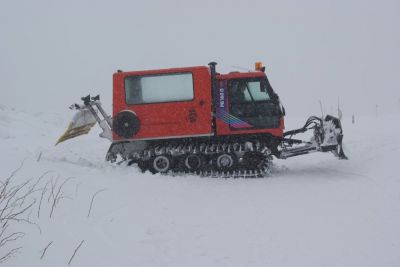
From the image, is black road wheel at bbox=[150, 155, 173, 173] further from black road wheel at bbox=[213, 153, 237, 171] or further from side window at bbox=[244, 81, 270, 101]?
side window at bbox=[244, 81, 270, 101]

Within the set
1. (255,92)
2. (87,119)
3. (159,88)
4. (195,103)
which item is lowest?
(87,119)

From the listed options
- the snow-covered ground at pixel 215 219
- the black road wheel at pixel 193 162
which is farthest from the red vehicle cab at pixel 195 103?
the snow-covered ground at pixel 215 219

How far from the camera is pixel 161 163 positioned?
11250 mm

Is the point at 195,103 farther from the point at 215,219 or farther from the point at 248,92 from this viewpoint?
the point at 215,219

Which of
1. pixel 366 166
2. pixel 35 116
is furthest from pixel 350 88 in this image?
pixel 366 166

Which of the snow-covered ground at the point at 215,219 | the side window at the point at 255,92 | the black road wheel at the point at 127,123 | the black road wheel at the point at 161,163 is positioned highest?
the side window at the point at 255,92

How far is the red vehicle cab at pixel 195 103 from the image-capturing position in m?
11.0

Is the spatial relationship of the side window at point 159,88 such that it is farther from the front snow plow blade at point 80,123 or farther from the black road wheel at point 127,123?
the front snow plow blade at point 80,123

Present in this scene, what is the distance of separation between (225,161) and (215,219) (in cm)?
456

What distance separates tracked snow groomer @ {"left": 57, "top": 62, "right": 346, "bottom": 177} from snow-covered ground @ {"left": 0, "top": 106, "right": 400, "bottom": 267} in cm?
67

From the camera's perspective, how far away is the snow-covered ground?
4.78 metres

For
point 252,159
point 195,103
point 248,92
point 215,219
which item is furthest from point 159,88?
point 215,219

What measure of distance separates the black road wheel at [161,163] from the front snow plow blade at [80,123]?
210cm

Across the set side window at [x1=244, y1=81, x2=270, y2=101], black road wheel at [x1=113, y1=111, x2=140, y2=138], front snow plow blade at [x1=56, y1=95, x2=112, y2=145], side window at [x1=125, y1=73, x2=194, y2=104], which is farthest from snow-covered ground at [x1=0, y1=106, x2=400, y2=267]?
side window at [x1=244, y1=81, x2=270, y2=101]
